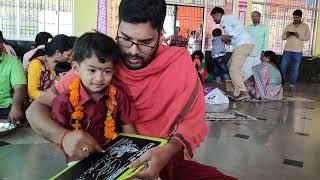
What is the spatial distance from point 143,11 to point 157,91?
0.28 meters

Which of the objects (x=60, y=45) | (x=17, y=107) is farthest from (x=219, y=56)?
(x=17, y=107)

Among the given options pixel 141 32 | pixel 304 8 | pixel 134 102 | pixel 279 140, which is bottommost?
pixel 279 140

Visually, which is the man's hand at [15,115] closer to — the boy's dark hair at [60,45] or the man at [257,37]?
the boy's dark hair at [60,45]

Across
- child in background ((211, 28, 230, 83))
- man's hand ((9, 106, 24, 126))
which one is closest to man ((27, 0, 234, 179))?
man's hand ((9, 106, 24, 126))

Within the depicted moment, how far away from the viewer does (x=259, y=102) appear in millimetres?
6570

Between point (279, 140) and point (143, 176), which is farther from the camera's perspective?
point (279, 140)

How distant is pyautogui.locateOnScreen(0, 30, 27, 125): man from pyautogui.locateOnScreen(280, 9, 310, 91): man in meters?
6.64

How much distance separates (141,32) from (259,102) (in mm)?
5542

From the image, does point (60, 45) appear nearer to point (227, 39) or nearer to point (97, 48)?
point (97, 48)

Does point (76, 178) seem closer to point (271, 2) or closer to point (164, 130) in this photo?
point (164, 130)

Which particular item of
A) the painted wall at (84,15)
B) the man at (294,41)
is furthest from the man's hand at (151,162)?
the man at (294,41)

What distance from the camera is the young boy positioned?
1.34 meters

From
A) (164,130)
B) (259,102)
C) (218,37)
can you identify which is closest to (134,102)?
(164,130)

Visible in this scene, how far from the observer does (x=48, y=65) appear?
12.2ft
